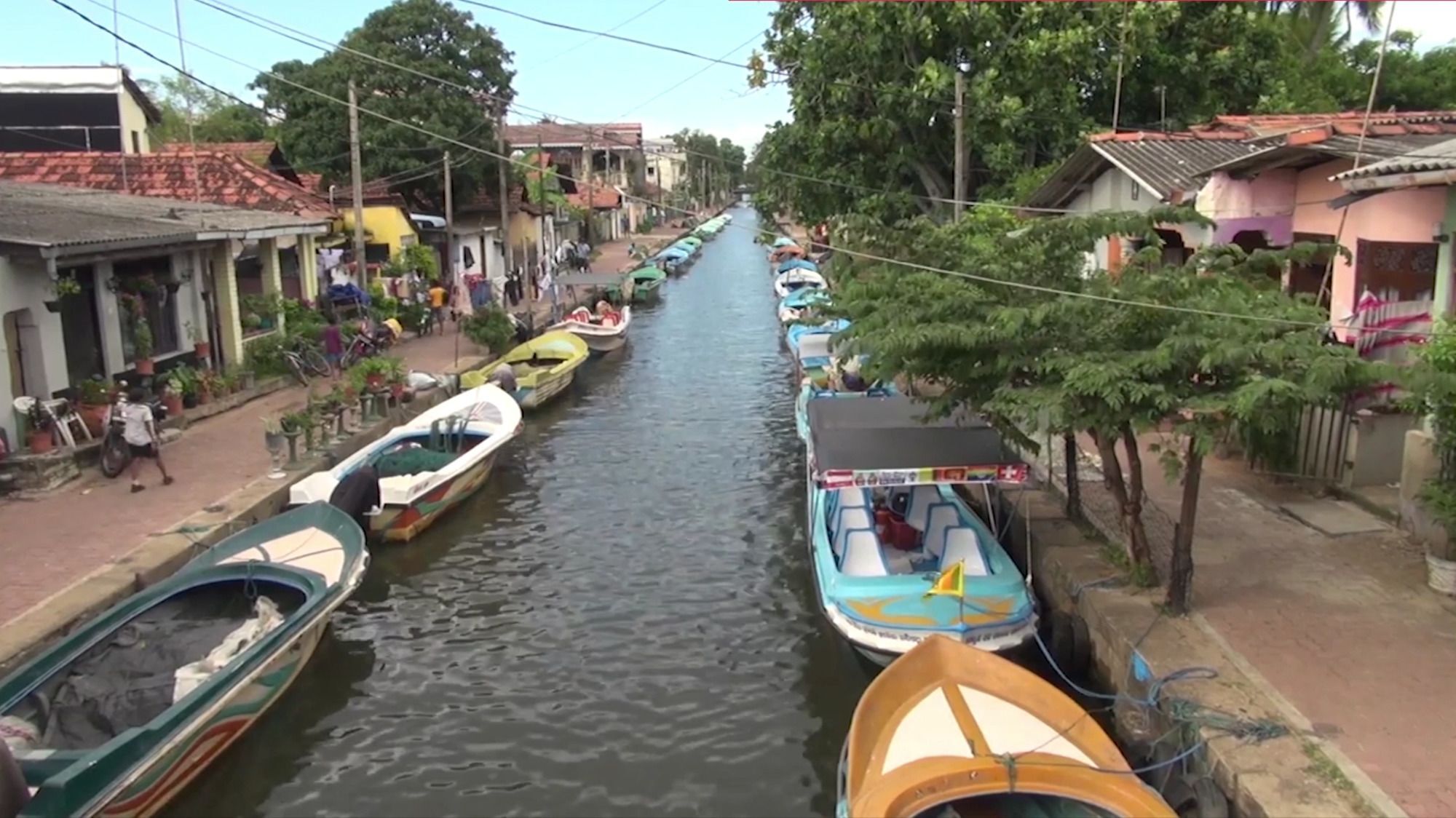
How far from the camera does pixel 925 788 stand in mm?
7039

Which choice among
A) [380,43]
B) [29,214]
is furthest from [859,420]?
[380,43]

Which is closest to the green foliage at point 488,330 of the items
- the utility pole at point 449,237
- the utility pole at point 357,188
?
the utility pole at point 357,188

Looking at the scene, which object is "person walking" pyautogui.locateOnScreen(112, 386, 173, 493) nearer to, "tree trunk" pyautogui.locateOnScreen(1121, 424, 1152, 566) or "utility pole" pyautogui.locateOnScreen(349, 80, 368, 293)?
"utility pole" pyautogui.locateOnScreen(349, 80, 368, 293)

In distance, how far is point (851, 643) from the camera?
33.0 feet

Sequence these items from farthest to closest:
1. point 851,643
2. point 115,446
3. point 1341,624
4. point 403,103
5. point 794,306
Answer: point 403,103 → point 794,306 → point 115,446 → point 851,643 → point 1341,624

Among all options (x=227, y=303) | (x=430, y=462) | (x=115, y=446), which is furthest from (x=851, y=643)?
(x=227, y=303)

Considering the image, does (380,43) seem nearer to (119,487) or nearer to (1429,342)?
(119,487)

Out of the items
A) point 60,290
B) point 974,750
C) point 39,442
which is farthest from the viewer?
point 60,290

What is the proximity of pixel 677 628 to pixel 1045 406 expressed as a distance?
4912 millimetres

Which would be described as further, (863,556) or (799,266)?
(799,266)

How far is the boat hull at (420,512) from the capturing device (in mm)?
14273

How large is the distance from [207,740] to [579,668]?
11.1 feet

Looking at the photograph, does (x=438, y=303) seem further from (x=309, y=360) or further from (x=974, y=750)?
(x=974, y=750)

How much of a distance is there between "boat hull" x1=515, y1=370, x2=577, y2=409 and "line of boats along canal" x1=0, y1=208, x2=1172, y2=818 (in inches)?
265
